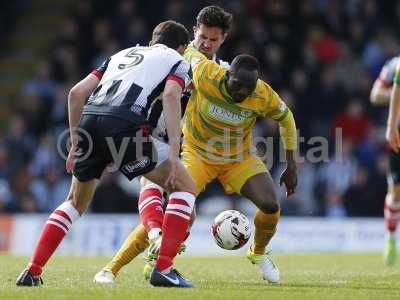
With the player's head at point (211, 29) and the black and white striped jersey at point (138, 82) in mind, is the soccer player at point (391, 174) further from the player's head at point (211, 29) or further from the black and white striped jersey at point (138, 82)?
the black and white striped jersey at point (138, 82)

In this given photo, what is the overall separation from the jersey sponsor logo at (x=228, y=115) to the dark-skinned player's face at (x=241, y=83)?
0.91ft

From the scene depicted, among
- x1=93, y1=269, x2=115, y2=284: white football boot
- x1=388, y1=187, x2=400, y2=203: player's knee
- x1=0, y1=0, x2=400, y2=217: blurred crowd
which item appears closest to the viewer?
x1=93, y1=269, x2=115, y2=284: white football boot

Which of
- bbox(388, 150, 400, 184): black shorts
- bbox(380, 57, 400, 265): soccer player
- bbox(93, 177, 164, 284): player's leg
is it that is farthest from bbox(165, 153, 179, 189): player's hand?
bbox(388, 150, 400, 184): black shorts

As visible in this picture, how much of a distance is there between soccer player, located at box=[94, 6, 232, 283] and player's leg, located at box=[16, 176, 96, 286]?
60cm

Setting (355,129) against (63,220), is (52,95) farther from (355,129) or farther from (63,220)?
Result: (63,220)

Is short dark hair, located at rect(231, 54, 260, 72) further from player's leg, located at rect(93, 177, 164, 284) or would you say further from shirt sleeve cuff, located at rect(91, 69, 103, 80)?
player's leg, located at rect(93, 177, 164, 284)

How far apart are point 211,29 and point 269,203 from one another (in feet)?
5.73

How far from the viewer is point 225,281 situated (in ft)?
29.1

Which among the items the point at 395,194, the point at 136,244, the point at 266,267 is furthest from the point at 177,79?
the point at 395,194

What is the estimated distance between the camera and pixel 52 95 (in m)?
19.8

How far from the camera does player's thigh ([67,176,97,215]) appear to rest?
7.93 metres

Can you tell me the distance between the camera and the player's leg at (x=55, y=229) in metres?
7.86

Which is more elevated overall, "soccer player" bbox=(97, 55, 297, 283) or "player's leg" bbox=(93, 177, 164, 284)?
"soccer player" bbox=(97, 55, 297, 283)

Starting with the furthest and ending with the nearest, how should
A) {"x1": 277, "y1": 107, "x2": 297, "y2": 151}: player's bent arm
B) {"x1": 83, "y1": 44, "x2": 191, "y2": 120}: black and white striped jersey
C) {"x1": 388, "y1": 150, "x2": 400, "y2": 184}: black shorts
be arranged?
{"x1": 388, "y1": 150, "x2": 400, "y2": 184}: black shorts
{"x1": 277, "y1": 107, "x2": 297, "y2": 151}: player's bent arm
{"x1": 83, "y1": 44, "x2": 191, "y2": 120}: black and white striped jersey
